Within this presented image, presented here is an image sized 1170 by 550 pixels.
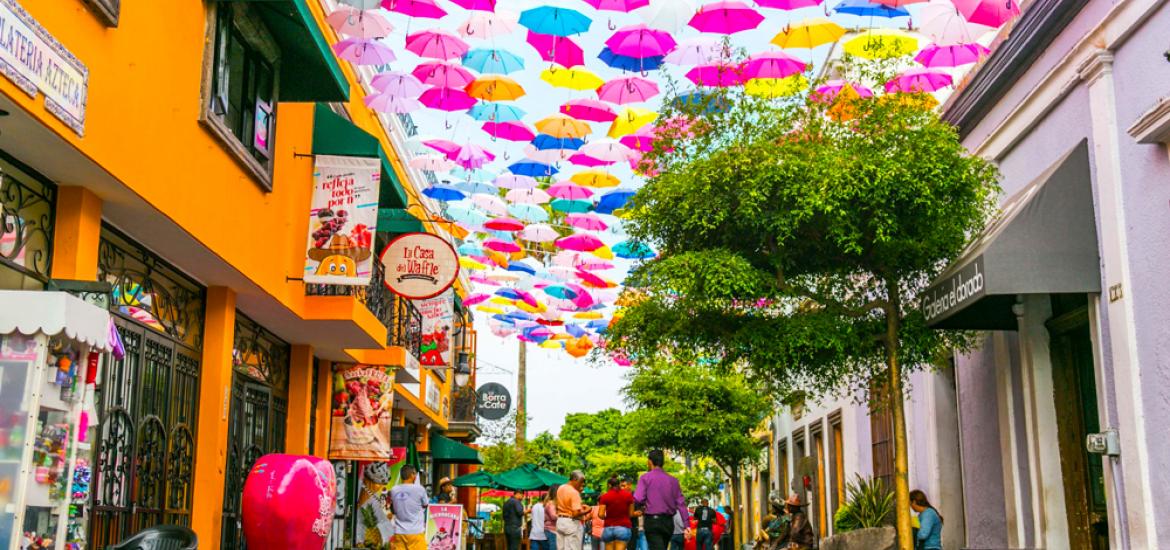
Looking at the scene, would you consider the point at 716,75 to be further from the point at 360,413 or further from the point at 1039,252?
the point at 360,413

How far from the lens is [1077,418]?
11844 mm

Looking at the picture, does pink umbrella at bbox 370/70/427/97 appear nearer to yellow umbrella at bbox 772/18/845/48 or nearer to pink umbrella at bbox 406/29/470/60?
pink umbrella at bbox 406/29/470/60

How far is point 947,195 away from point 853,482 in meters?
12.3

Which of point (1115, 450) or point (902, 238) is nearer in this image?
point (1115, 450)

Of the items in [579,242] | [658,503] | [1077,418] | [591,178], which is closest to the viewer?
[1077,418]

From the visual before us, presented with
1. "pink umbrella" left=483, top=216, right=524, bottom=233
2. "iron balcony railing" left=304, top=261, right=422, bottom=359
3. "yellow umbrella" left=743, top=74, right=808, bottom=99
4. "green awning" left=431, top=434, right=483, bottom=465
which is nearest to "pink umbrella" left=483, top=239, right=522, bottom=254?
"pink umbrella" left=483, top=216, right=524, bottom=233

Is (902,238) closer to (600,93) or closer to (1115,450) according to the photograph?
(1115,450)

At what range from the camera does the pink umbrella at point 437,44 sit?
497 inches

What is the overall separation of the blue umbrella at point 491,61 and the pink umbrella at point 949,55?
16.0ft

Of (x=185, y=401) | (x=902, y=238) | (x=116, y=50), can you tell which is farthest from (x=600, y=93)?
(x=116, y=50)

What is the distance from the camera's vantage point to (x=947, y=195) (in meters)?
10.7

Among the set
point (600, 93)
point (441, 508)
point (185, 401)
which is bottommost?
point (441, 508)

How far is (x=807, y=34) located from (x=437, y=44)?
4.26 metres

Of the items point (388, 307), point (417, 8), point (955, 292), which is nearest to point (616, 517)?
point (388, 307)
